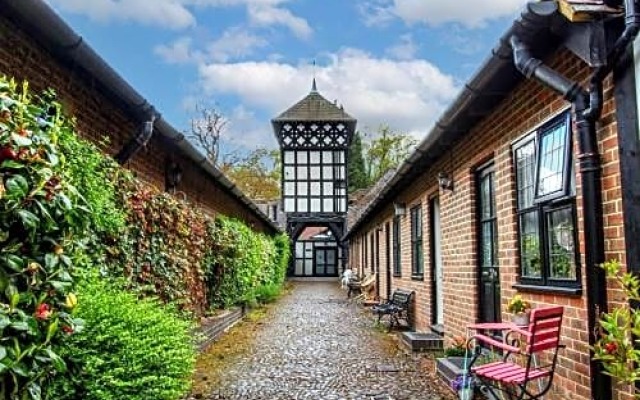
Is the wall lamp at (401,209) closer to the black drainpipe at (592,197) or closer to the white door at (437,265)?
the white door at (437,265)

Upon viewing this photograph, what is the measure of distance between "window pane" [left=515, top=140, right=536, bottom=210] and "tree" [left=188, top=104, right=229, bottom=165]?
1179 inches

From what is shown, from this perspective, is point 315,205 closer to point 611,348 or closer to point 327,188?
point 327,188

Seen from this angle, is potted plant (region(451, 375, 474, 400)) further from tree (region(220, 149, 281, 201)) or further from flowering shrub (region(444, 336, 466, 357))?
tree (region(220, 149, 281, 201))

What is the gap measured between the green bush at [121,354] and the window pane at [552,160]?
2940 mm

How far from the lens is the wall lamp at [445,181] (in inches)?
303

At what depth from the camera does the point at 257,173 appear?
40781 mm

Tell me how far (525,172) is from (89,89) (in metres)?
4.19

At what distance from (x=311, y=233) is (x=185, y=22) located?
29.8 m

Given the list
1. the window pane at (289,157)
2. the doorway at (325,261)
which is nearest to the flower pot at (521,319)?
the window pane at (289,157)

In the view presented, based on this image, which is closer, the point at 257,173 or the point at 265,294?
the point at 265,294

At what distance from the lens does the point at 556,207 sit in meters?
4.45

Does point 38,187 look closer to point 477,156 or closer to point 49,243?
point 49,243

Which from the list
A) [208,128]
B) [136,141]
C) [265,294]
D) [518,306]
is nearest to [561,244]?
[518,306]

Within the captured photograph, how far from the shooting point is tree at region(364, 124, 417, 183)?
45.7 meters
